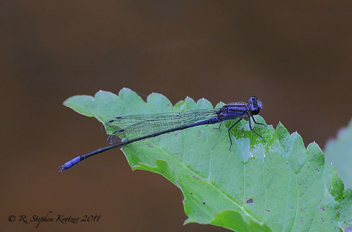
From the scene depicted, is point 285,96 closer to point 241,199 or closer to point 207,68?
point 207,68

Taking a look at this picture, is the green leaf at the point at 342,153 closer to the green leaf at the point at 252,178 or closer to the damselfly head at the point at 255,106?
the damselfly head at the point at 255,106

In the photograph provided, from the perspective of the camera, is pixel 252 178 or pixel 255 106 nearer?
pixel 252 178

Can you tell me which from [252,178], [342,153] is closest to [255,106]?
[342,153]

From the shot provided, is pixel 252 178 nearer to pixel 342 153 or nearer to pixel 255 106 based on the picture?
pixel 255 106

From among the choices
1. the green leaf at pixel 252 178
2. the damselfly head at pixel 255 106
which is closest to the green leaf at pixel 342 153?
the damselfly head at pixel 255 106

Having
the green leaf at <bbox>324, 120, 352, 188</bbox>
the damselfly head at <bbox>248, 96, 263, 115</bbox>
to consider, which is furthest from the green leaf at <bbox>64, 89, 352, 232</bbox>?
the green leaf at <bbox>324, 120, 352, 188</bbox>

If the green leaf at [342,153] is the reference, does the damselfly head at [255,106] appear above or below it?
above
